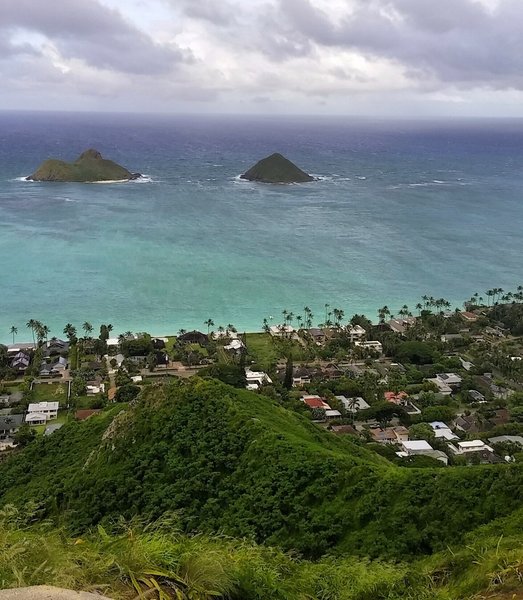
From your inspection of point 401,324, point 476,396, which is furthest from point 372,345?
point 476,396

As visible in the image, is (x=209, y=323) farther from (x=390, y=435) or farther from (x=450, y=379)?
(x=390, y=435)

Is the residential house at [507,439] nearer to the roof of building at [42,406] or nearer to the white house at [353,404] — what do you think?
the white house at [353,404]

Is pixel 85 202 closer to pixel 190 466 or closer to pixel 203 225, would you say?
pixel 203 225

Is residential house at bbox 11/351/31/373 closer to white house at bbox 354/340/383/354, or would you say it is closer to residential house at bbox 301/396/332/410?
residential house at bbox 301/396/332/410

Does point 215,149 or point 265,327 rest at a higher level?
point 215,149

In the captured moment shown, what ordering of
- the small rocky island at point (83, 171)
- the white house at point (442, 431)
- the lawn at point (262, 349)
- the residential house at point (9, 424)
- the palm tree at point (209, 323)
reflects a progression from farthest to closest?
the small rocky island at point (83, 171) < the palm tree at point (209, 323) < the lawn at point (262, 349) < the white house at point (442, 431) < the residential house at point (9, 424)

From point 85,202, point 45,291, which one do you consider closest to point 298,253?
point 45,291

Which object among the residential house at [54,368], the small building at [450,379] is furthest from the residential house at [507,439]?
the residential house at [54,368]
